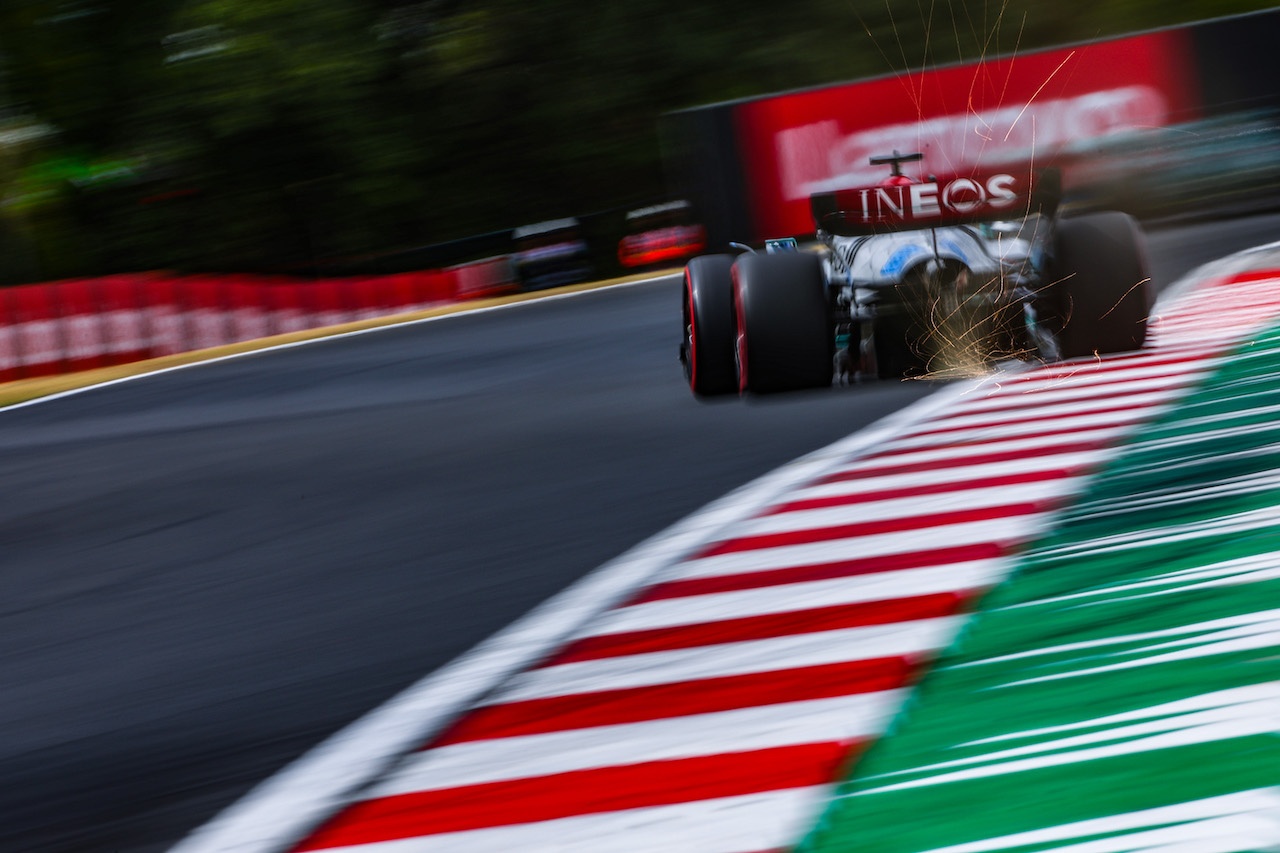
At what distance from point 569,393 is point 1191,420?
3.53m

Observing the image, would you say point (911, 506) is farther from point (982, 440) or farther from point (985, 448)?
point (982, 440)

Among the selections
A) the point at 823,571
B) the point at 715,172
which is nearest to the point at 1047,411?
the point at 823,571

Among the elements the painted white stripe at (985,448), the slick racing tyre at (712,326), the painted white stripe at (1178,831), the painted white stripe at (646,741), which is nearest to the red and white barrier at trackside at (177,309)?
the slick racing tyre at (712,326)

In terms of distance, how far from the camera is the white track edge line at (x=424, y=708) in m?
2.38

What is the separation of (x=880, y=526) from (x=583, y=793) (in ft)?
6.04

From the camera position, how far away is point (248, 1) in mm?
23297

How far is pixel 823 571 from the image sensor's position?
364cm

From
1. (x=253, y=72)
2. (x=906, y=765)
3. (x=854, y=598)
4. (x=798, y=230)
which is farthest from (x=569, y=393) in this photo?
(x=253, y=72)

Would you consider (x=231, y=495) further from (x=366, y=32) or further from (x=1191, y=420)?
(x=366, y=32)

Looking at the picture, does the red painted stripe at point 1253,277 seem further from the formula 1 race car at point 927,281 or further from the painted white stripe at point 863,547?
the painted white stripe at point 863,547

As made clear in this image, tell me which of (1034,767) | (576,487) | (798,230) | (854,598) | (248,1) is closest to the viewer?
(1034,767)

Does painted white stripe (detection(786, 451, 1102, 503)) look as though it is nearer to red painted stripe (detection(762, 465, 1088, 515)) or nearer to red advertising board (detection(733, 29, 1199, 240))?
red painted stripe (detection(762, 465, 1088, 515))

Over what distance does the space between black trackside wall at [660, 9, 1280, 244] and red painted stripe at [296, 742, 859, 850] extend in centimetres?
1185

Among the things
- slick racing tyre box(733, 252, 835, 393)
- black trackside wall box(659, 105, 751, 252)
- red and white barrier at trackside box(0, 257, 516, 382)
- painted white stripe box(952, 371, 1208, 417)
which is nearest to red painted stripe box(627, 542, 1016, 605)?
painted white stripe box(952, 371, 1208, 417)
